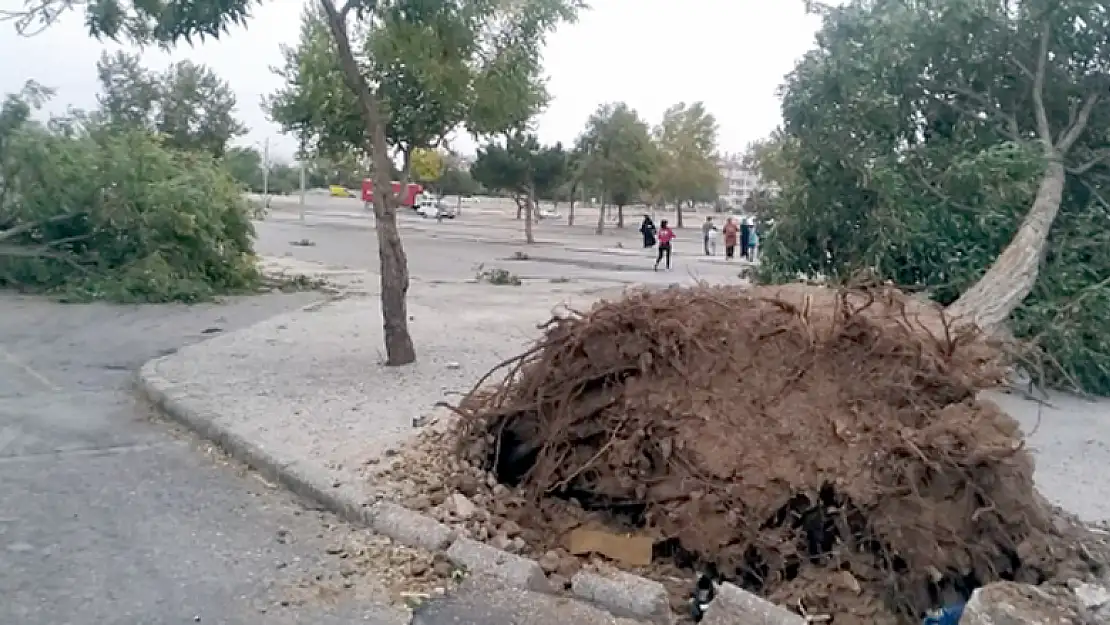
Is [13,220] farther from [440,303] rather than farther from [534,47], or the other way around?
[534,47]

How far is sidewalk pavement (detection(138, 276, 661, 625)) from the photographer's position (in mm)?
4812

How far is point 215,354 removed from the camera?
37.4ft

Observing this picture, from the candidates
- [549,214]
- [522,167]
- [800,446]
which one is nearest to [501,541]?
[800,446]

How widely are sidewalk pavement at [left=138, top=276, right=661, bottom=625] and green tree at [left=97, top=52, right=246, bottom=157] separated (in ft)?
77.4

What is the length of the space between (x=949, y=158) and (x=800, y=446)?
24.7ft

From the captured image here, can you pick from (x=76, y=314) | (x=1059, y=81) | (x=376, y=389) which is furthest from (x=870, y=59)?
(x=76, y=314)

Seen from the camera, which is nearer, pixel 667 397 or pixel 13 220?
pixel 667 397

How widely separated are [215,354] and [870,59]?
7.76m

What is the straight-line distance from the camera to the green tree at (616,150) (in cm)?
5250

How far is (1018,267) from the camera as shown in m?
9.83

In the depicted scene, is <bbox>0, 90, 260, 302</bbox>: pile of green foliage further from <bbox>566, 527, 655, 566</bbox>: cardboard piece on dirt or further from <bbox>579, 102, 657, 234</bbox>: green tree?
<bbox>579, 102, 657, 234</bbox>: green tree

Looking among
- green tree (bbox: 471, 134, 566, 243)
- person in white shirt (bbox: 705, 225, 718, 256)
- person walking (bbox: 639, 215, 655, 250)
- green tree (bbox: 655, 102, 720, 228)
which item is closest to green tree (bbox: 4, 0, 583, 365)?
person walking (bbox: 639, 215, 655, 250)

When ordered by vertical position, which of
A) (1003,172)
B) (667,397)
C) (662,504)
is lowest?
(662,504)

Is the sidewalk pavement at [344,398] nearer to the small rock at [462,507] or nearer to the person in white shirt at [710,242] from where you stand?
the small rock at [462,507]
